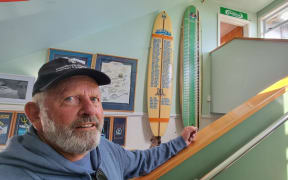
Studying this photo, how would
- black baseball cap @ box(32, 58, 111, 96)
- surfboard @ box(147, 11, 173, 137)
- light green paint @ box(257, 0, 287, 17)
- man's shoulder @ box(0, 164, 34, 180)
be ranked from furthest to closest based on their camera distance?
light green paint @ box(257, 0, 287, 17)
surfboard @ box(147, 11, 173, 137)
black baseball cap @ box(32, 58, 111, 96)
man's shoulder @ box(0, 164, 34, 180)

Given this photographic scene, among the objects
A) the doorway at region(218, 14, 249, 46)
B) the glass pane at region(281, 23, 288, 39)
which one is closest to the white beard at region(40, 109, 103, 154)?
the doorway at region(218, 14, 249, 46)

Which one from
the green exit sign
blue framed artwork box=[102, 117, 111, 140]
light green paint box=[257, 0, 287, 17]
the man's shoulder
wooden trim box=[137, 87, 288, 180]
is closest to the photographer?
the man's shoulder

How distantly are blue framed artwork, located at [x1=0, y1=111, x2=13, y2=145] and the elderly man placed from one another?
185 centimetres

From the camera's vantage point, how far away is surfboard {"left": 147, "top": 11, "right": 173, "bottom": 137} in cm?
243

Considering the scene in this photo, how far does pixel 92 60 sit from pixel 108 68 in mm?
266

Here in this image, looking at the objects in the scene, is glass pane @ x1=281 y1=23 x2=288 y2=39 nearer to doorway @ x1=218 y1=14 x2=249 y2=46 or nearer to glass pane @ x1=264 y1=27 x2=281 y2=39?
glass pane @ x1=264 y1=27 x2=281 y2=39

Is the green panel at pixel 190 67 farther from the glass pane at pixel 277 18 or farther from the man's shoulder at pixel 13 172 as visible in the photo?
the man's shoulder at pixel 13 172

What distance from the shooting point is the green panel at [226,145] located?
2.62ft

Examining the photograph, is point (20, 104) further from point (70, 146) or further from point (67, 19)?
point (70, 146)

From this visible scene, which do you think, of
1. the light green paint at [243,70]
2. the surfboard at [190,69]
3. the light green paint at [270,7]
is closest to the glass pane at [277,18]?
the light green paint at [270,7]

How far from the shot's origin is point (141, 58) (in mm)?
2545

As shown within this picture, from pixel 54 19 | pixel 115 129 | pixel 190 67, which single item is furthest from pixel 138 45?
pixel 115 129

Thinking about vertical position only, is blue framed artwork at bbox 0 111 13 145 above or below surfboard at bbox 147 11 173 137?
below

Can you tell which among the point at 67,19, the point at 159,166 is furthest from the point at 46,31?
the point at 159,166
